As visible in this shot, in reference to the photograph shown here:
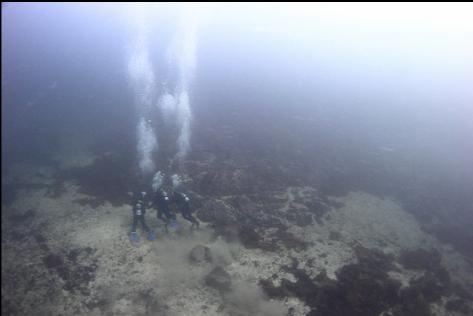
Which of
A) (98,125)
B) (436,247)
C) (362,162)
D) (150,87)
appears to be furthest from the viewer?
(150,87)

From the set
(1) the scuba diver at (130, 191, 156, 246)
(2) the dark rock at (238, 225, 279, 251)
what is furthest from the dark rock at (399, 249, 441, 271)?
(1) the scuba diver at (130, 191, 156, 246)

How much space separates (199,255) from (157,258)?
1.73m

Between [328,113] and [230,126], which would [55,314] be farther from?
[328,113]

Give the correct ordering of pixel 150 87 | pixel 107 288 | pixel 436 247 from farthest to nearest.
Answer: pixel 150 87
pixel 436 247
pixel 107 288

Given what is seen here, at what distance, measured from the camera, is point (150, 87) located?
4297 cm

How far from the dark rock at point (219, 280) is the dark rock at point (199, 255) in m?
0.82

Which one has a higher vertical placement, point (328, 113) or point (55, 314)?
point (328, 113)

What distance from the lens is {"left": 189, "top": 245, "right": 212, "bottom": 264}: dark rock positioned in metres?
14.8

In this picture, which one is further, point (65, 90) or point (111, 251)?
point (65, 90)

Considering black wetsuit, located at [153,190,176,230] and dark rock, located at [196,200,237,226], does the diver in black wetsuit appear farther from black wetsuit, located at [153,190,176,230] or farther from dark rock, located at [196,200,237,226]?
dark rock, located at [196,200,237,226]

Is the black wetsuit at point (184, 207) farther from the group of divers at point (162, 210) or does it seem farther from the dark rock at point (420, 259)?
the dark rock at point (420, 259)

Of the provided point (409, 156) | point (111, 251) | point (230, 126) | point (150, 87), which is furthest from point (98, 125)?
point (409, 156)

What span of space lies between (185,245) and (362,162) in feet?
51.2

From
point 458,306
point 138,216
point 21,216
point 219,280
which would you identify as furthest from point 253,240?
point 21,216
